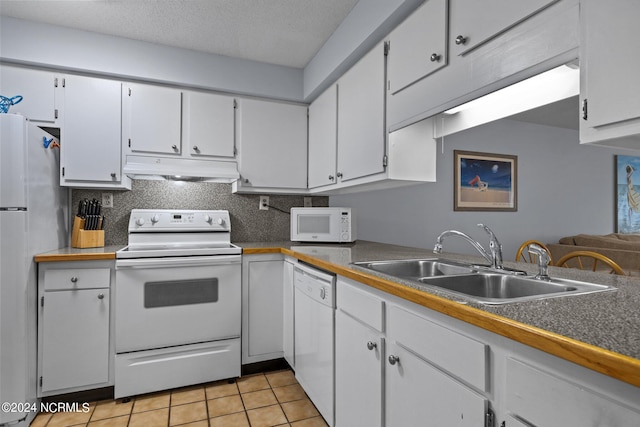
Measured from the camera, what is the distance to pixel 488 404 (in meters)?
0.81

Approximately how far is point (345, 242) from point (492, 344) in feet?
6.21

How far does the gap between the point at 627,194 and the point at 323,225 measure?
483cm

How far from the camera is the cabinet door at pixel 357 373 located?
1.30 meters

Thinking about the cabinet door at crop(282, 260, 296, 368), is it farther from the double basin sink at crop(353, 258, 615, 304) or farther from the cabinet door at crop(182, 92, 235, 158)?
the cabinet door at crop(182, 92, 235, 158)

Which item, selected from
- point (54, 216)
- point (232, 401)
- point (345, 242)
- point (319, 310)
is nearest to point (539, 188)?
point (345, 242)

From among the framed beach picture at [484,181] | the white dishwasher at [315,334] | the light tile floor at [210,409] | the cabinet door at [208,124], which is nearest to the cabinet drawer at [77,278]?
the light tile floor at [210,409]

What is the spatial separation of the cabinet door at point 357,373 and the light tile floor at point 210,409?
1.52 feet

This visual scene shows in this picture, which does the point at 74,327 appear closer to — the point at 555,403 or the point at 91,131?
the point at 91,131

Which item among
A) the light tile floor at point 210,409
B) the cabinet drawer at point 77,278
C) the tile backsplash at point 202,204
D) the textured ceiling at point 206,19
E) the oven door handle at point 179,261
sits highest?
the textured ceiling at point 206,19

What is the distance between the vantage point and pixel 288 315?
2.41 metres

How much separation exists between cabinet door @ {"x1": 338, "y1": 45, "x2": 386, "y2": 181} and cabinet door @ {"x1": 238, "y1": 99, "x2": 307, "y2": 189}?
0.63 metres

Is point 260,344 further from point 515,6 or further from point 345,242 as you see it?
point 515,6

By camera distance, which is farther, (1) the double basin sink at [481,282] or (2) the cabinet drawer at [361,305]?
(2) the cabinet drawer at [361,305]

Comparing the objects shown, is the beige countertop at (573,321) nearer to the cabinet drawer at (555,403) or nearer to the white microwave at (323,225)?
the cabinet drawer at (555,403)
